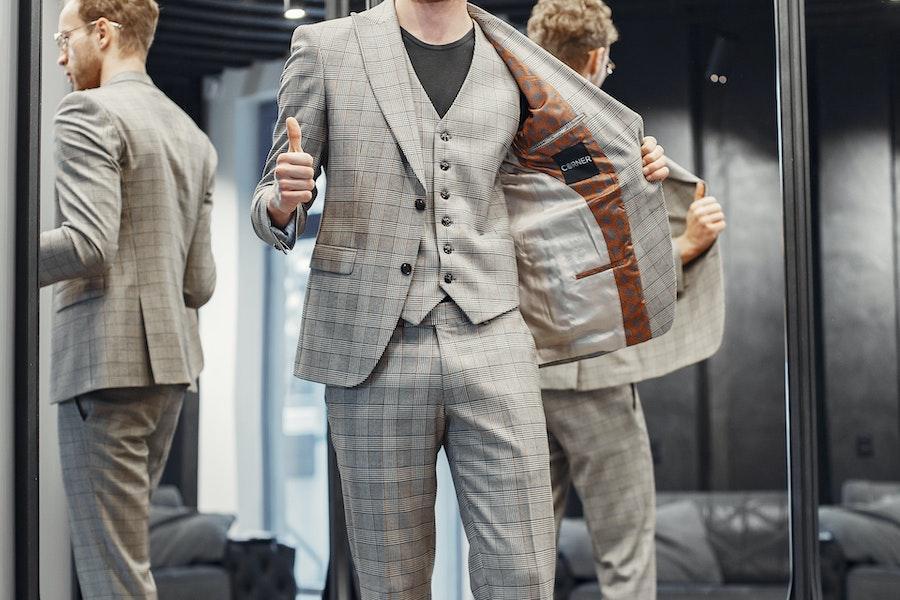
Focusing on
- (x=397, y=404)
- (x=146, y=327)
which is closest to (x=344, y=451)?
(x=397, y=404)

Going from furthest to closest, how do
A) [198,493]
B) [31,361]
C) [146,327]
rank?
1. [198,493]
2. [31,361]
3. [146,327]

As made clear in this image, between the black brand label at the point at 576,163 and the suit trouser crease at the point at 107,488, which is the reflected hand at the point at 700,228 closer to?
the black brand label at the point at 576,163

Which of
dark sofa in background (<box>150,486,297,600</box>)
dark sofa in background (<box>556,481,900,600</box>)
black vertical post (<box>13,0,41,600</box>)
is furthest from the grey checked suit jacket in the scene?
dark sofa in background (<box>556,481,900,600</box>)

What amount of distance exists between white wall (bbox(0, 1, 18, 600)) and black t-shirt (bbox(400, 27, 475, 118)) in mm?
1359

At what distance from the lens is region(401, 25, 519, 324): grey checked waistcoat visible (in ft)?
6.39

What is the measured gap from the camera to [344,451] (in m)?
2.00

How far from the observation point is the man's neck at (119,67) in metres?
2.88

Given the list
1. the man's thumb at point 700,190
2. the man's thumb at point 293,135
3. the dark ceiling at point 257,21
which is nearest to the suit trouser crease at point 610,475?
the man's thumb at point 700,190

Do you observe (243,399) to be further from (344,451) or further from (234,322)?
(344,451)

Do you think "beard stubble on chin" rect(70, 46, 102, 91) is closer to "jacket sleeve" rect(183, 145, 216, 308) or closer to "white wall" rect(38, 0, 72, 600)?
"white wall" rect(38, 0, 72, 600)

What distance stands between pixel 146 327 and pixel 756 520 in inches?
93.1

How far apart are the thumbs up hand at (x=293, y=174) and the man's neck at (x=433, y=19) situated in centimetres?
36

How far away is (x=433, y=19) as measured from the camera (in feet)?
6.88

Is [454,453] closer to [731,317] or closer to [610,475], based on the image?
[610,475]
